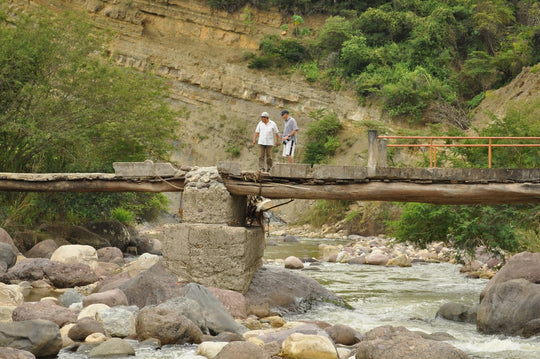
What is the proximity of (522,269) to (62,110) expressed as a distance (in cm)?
1325

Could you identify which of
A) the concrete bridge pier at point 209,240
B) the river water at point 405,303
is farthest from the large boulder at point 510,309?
the concrete bridge pier at point 209,240

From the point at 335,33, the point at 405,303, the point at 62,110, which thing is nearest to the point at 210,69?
the point at 335,33

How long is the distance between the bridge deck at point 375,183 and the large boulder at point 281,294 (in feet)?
5.30

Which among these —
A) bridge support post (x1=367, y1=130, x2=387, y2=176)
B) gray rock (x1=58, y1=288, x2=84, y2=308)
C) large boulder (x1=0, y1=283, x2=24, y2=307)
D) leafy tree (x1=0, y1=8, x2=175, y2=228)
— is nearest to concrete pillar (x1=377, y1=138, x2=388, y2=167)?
bridge support post (x1=367, y1=130, x2=387, y2=176)

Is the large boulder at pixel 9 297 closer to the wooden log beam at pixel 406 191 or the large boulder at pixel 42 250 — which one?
the wooden log beam at pixel 406 191

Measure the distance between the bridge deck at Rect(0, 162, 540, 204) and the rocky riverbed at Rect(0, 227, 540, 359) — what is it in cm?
142

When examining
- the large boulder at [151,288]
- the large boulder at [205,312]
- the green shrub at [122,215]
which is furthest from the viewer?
the green shrub at [122,215]

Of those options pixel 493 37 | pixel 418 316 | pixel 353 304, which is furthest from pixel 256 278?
pixel 493 37

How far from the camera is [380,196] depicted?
9586mm

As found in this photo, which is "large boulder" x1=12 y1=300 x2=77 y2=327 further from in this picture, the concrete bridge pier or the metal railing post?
the metal railing post

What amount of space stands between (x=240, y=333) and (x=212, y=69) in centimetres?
3433

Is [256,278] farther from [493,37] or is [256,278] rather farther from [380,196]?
[493,37]

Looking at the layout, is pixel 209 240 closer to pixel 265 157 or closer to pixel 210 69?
pixel 265 157

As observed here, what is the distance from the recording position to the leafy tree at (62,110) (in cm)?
1658
